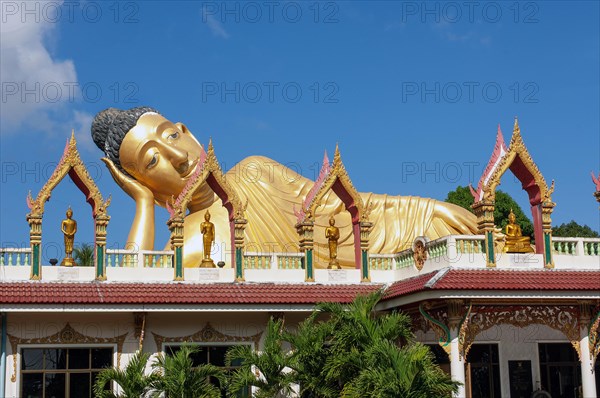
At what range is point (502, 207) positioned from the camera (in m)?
41.6

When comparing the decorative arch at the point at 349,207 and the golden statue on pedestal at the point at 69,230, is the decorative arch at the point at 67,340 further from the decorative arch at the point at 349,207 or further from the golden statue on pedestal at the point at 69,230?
the decorative arch at the point at 349,207

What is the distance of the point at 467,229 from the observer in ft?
90.4

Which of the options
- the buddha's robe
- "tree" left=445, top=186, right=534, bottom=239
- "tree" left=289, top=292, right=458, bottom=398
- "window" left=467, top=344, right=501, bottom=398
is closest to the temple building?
"window" left=467, top=344, right=501, bottom=398

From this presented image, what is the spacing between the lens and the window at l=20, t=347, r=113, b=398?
19734mm

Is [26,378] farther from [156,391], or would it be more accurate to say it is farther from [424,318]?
[424,318]

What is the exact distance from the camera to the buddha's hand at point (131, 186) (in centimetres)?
2625

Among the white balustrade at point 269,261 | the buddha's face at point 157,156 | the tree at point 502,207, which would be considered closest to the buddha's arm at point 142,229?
the buddha's face at point 157,156

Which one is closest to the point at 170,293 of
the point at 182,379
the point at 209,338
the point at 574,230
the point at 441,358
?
the point at 209,338

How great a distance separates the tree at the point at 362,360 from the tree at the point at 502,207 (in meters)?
23.9

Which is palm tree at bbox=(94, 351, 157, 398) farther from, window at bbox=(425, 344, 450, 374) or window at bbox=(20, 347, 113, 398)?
window at bbox=(425, 344, 450, 374)

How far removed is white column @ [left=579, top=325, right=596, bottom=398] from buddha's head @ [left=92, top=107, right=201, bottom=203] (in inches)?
453

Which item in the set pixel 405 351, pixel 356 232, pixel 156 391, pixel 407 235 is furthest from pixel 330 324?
pixel 407 235

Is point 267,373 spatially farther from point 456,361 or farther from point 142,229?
point 142,229

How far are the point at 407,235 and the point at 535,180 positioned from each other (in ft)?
20.1
